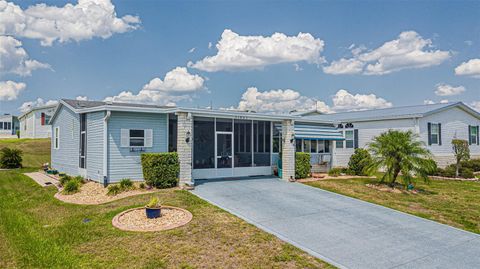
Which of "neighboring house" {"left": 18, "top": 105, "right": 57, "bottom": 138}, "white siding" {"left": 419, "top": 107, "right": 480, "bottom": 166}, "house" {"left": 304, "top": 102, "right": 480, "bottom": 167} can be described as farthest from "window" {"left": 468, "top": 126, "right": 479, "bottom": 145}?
"neighboring house" {"left": 18, "top": 105, "right": 57, "bottom": 138}

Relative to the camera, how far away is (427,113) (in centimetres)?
1881

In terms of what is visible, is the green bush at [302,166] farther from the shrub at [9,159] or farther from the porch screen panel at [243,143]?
the shrub at [9,159]

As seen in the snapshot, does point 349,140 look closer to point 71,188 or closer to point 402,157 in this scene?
point 402,157

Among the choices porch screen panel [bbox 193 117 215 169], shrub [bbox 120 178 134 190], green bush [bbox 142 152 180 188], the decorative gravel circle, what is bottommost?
the decorative gravel circle

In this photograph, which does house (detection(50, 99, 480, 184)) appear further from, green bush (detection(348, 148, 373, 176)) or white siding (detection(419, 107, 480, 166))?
green bush (detection(348, 148, 373, 176))

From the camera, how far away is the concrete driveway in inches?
239

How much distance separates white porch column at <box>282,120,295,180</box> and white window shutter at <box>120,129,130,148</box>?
792cm

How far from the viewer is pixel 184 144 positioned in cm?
1284

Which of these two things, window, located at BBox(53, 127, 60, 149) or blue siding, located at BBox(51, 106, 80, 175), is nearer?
blue siding, located at BBox(51, 106, 80, 175)

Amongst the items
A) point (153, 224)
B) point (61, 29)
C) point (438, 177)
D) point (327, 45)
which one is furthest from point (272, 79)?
point (153, 224)

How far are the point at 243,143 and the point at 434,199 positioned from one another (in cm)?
910

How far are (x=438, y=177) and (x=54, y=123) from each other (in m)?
25.7

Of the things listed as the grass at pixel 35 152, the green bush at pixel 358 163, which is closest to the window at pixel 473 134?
the green bush at pixel 358 163

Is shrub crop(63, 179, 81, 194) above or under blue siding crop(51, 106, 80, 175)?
under
